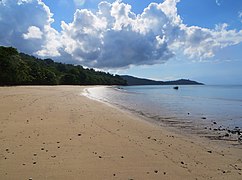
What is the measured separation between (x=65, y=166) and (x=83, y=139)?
106 inches

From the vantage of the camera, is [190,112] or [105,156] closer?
[105,156]

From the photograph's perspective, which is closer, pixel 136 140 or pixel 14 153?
pixel 14 153

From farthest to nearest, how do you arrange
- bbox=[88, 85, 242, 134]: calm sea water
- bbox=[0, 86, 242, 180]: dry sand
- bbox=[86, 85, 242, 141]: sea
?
bbox=[88, 85, 242, 134]: calm sea water
bbox=[86, 85, 242, 141]: sea
bbox=[0, 86, 242, 180]: dry sand

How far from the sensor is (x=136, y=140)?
8.90 metres

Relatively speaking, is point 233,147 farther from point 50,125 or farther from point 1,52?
point 1,52

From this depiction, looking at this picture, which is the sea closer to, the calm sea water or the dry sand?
the calm sea water

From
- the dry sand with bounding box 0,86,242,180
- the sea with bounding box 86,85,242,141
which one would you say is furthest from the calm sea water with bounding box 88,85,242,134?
the dry sand with bounding box 0,86,242,180

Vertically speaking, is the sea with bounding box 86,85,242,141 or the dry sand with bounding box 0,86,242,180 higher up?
the dry sand with bounding box 0,86,242,180

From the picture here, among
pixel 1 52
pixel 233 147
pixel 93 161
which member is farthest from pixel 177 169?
pixel 1 52

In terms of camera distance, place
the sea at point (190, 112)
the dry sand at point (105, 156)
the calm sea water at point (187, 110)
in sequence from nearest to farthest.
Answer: the dry sand at point (105, 156) → the sea at point (190, 112) → the calm sea water at point (187, 110)

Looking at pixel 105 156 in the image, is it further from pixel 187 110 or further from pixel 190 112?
pixel 187 110

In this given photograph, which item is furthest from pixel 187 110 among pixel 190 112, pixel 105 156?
pixel 105 156

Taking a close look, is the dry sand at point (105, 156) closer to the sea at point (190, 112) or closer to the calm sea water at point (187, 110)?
the sea at point (190, 112)

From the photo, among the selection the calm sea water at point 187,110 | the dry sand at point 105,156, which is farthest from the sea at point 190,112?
the dry sand at point 105,156
